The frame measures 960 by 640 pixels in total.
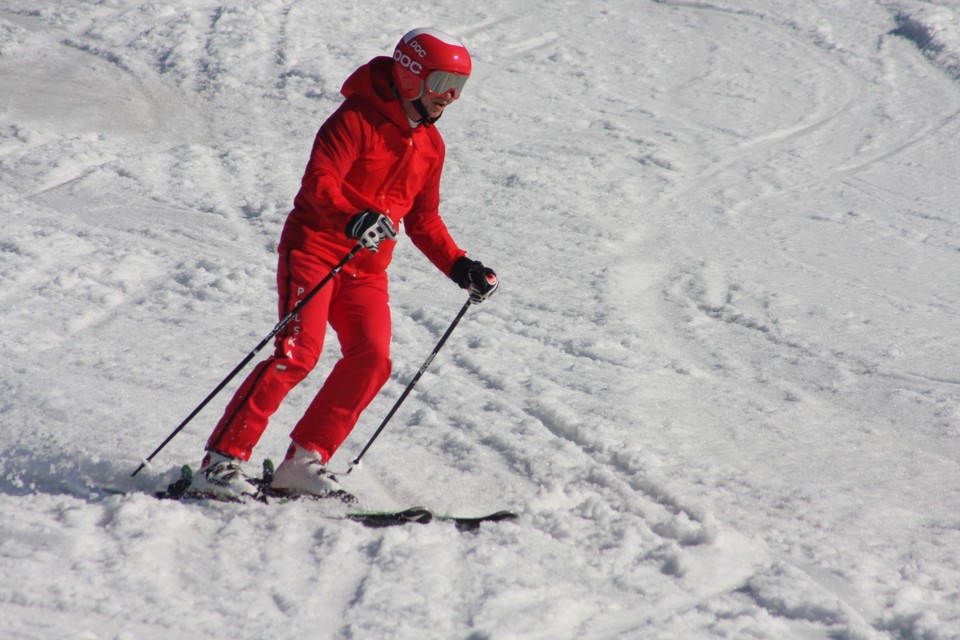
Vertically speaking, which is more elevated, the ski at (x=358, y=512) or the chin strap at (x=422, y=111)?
the chin strap at (x=422, y=111)

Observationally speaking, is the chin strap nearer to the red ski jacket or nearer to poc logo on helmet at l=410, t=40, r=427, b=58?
the red ski jacket

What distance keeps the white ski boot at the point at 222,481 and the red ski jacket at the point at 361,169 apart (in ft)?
2.94

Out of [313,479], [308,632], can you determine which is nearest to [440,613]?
[308,632]

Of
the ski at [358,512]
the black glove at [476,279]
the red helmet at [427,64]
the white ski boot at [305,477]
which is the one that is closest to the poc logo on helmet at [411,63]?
the red helmet at [427,64]

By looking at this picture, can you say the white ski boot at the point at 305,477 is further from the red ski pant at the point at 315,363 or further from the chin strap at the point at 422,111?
the chin strap at the point at 422,111

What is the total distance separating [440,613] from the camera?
290 cm

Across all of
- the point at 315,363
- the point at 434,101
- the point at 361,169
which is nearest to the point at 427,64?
the point at 434,101

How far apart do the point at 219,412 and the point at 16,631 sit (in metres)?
2.01

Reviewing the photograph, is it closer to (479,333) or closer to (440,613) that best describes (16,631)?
(440,613)

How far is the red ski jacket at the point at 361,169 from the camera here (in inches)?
138

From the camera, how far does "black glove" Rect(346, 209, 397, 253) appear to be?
3334 mm

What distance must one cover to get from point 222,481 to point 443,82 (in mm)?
1785

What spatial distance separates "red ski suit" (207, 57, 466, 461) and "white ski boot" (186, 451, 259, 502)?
0.16 feet

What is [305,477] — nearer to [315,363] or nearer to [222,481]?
[222,481]
